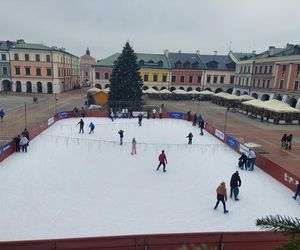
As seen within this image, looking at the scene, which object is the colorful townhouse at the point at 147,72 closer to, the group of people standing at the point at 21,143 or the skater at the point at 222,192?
the group of people standing at the point at 21,143

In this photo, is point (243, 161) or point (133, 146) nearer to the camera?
point (243, 161)

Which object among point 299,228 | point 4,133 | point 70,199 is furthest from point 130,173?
point 4,133

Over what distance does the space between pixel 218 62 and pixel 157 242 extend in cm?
5845

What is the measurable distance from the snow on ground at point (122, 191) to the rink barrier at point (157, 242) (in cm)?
195

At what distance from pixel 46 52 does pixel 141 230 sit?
181 feet

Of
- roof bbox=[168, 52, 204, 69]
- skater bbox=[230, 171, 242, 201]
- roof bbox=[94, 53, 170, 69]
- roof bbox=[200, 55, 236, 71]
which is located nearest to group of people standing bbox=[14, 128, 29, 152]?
skater bbox=[230, 171, 242, 201]

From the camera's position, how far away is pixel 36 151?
17.8 metres

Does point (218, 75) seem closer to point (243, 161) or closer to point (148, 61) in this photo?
point (148, 61)

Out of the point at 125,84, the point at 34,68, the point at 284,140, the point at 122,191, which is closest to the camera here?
the point at 122,191

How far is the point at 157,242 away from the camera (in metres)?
7.20

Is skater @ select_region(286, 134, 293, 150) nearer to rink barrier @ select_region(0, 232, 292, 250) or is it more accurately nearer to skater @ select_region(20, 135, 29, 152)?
rink barrier @ select_region(0, 232, 292, 250)

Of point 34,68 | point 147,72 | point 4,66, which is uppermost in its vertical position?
point 147,72

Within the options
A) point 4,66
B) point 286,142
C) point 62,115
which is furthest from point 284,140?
point 4,66

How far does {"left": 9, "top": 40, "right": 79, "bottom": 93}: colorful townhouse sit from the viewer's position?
55.4m
